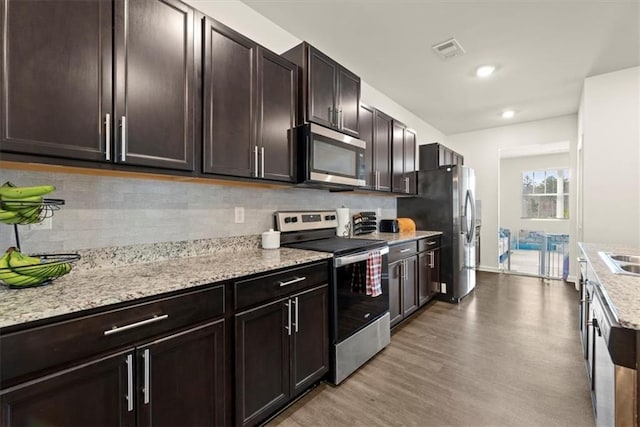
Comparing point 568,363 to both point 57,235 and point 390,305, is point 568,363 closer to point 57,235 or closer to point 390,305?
point 390,305

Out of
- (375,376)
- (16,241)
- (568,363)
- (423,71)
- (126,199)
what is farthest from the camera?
(423,71)

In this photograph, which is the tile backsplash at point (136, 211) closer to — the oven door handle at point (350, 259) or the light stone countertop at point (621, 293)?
the oven door handle at point (350, 259)

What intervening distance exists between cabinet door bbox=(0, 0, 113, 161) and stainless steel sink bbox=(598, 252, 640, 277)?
2.65 m

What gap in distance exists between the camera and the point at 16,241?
1211mm

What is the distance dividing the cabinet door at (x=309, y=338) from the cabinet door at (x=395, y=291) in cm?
101

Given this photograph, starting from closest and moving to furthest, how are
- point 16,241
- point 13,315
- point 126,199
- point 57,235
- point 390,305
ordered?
1. point 13,315
2. point 16,241
3. point 57,235
4. point 126,199
5. point 390,305

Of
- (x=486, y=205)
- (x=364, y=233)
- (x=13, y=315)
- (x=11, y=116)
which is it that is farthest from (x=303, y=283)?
(x=486, y=205)

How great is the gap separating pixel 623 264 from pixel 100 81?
3.11 meters

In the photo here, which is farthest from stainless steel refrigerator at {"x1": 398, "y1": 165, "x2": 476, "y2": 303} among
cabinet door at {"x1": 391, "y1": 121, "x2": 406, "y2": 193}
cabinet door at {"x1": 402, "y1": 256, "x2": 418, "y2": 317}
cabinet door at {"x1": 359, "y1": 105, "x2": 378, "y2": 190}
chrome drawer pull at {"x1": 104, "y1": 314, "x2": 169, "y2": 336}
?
chrome drawer pull at {"x1": 104, "y1": 314, "x2": 169, "y2": 336}

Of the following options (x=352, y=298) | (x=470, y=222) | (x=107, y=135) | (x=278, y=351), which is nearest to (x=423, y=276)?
(x=470, y=222)

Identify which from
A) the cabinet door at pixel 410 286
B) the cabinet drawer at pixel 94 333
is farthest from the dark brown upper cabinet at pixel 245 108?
the cabinet door at pixel 410 286

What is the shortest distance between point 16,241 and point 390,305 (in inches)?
102

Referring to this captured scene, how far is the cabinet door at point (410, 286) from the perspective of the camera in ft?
9.64

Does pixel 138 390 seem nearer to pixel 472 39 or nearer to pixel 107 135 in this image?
pixel 107 135
